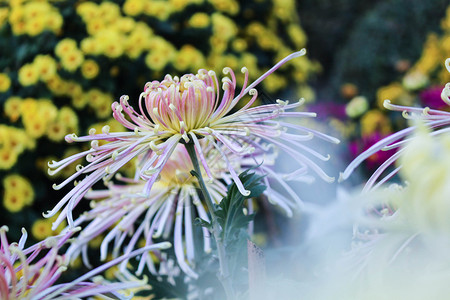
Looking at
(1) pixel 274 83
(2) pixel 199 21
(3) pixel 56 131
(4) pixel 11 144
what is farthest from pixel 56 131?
(1) pixel 274 83

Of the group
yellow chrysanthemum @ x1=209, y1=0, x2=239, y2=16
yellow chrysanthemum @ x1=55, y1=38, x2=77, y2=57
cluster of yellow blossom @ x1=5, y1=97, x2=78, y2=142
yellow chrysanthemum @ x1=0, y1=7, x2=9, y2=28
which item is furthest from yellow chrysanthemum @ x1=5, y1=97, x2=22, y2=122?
yellow chrysanthemum @ x1=209, y1=0, x2=239, y2=16

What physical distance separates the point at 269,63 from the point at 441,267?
247 cm

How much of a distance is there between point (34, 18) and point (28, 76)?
25 centimetres

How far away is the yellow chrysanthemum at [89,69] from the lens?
6.61 feet

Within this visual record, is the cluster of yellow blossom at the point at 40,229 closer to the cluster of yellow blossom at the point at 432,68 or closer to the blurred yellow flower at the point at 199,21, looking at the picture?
the blurred yellow flower at the point at 199,21

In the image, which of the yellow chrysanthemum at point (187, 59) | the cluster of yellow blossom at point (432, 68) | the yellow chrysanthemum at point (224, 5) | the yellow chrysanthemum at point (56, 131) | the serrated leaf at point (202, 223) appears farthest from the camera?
the cluster of yellow blossom at point (432, 68)

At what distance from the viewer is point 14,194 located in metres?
1.89

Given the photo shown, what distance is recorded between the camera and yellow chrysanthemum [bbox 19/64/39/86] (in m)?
1.97

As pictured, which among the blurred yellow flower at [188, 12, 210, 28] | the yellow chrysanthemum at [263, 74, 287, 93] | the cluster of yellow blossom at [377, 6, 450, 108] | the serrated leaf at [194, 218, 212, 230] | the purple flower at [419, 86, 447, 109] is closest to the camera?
the serrated leaf at [194, 218, 212, 230]

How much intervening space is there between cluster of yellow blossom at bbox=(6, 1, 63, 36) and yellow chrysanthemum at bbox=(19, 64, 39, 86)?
15 cm

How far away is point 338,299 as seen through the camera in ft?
0.90

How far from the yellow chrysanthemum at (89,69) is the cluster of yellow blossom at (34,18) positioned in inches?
7.2

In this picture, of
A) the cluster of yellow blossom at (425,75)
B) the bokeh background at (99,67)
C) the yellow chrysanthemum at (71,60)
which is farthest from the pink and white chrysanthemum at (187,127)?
the cluster of yellow blossom at (425,75)

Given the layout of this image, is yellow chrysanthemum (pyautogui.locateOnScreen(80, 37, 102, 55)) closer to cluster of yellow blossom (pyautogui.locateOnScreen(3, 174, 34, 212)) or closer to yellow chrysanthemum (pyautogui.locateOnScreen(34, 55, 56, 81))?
yellow chrysanthemum (pyautogui.locateOnScreen(34, 55, 56, 81))
